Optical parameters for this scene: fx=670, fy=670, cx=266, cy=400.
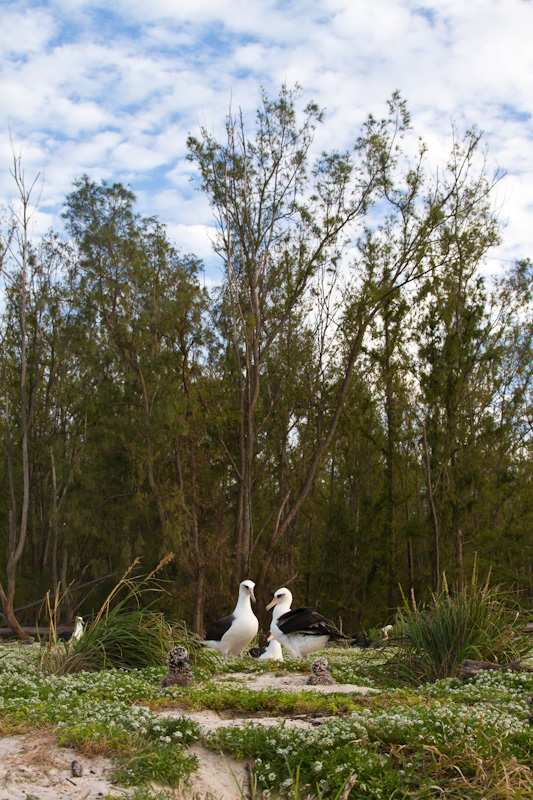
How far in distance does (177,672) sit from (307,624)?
2.88 meters

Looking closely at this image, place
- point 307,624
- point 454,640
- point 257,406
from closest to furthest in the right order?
point 454,640 < point 307,624 < point 257,406

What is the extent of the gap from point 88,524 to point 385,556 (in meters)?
10.00

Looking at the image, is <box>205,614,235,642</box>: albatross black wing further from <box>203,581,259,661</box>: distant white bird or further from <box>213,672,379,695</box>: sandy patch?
<box>213,672,379,695</box>: sandy patch

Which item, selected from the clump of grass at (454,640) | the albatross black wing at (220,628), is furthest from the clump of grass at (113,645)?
the clump of grass at (454,640)

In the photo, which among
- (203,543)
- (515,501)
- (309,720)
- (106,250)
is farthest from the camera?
(515,501)

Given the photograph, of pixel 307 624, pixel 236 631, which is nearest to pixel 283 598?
pixel 236 631

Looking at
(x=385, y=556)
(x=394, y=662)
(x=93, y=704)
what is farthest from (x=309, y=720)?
(x=385, y=556)

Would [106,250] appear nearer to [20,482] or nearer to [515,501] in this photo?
[20,482]

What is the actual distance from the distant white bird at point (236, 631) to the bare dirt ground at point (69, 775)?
16.3 ft

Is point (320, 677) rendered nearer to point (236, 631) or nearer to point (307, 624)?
point (307, 624)

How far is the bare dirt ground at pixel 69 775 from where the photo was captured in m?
3.50

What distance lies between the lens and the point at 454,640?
738 centimetres

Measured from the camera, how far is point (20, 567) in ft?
81.8

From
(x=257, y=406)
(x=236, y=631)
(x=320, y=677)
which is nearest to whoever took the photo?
(x=320, y=677)
